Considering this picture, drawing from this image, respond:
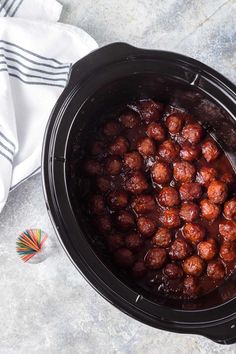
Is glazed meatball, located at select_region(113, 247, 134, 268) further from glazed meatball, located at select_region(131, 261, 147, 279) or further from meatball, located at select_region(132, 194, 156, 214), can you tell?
meatball, located at select_region(132, 194, 156, 214)

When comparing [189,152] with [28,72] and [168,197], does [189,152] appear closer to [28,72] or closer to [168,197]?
[168,197]

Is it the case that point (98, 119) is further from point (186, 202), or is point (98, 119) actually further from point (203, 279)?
point (203, 279)

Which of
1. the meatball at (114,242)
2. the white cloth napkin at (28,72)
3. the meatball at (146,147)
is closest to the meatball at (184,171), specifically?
the meatball at (146,147)

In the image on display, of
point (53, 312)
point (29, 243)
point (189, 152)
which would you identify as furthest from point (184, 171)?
point (53, 312)

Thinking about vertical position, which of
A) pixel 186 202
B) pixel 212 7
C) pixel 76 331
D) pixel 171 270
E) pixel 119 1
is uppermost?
pixel 212 7

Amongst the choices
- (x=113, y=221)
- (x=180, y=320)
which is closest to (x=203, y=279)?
(x=180, y=320)

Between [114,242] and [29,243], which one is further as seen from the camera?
[29,243]
